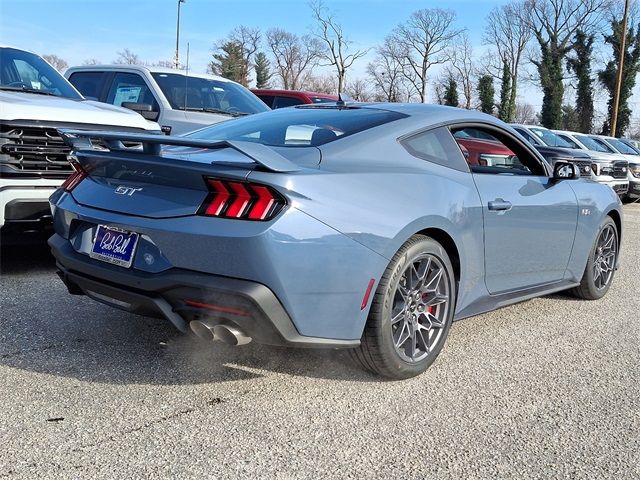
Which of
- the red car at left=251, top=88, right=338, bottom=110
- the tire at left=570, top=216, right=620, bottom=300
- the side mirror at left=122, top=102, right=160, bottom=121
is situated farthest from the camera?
the red car at left=251, top=88, right=338, bottom=110

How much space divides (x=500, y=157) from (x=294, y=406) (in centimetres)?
254

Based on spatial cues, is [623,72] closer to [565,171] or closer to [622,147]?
[622,147]

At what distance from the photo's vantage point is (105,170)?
10.2 feet

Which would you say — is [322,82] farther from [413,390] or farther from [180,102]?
[413,390]

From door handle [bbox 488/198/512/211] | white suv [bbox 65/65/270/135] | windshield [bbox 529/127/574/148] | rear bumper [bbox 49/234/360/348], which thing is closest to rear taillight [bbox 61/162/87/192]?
rear bumper [bbox 49/234/360/348]

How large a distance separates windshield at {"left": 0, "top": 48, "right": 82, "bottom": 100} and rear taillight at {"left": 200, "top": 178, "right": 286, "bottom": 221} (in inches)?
148

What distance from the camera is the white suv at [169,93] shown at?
289 inches

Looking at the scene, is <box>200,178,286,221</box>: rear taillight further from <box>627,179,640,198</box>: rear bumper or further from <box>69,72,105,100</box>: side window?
<box>627,179,640,198</box>: rear bumper

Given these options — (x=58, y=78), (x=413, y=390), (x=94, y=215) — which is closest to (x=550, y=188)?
(x=413, y=390)

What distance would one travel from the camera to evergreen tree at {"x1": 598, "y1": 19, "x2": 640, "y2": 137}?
1945 inches

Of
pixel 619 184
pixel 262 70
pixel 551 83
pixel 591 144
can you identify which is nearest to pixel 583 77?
pixel 551 83

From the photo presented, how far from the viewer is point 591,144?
626 inches

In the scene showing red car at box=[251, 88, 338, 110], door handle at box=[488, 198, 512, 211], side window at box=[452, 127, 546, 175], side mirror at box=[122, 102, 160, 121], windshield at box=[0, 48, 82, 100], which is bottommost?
door handle at box=[488, 198, 512, 211]

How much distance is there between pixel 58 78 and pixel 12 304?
9.37 feet
